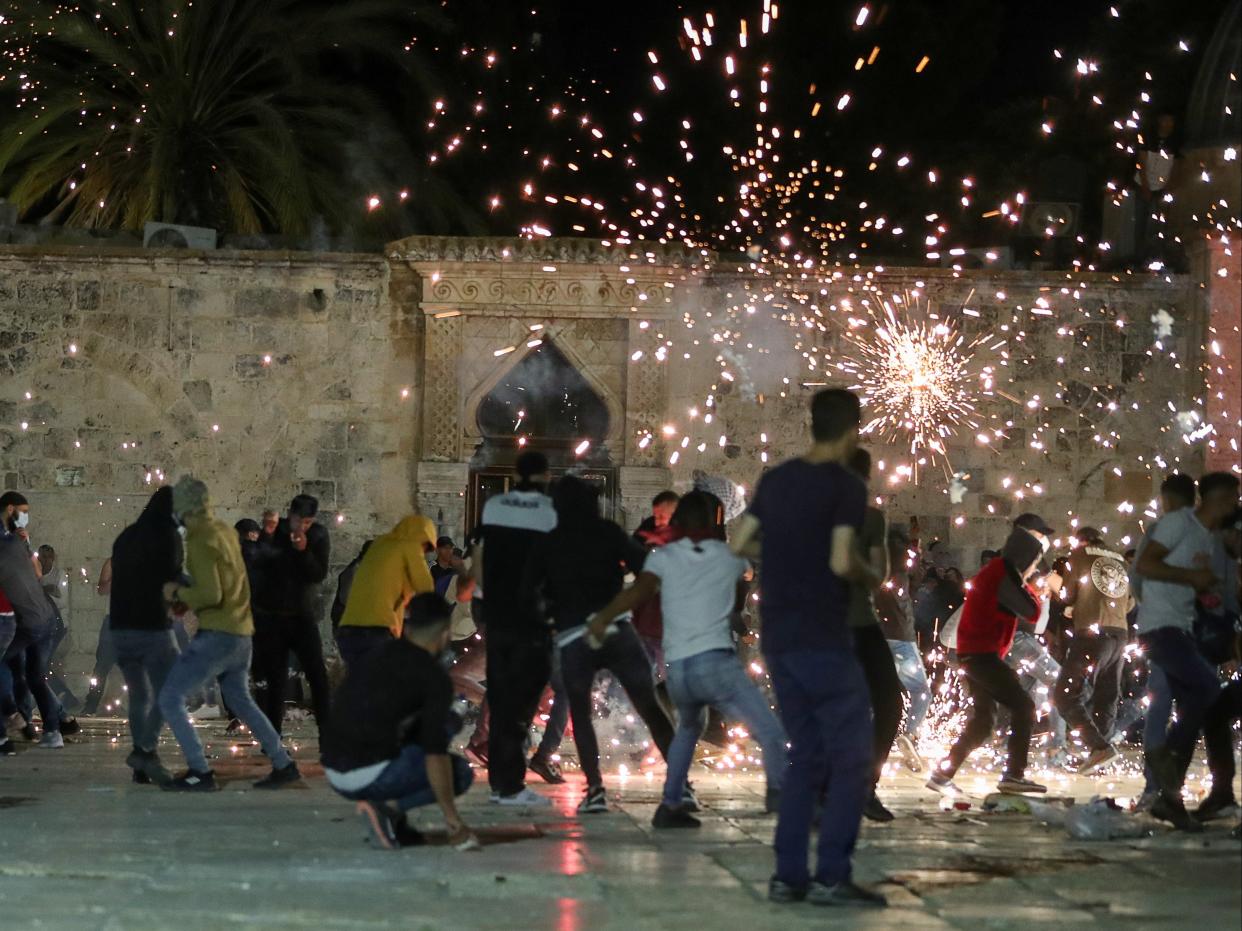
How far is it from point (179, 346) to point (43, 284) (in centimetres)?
132

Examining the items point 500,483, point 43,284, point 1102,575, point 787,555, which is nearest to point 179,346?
point 43,284

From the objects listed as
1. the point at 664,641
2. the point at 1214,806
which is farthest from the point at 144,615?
the point at 1214,806

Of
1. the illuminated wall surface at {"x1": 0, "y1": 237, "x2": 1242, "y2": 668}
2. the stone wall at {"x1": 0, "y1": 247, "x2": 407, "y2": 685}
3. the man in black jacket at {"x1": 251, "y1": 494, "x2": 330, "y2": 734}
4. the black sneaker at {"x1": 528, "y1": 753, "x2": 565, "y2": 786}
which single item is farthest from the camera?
the stone wall at {"x1": 0, "y1": 247, "x2": 407, "y2": 685}

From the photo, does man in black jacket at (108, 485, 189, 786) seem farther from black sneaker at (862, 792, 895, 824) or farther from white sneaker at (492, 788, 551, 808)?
black sneaker at (862, 792, 895, 824)

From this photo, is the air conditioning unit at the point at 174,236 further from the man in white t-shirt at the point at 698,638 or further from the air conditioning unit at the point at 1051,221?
the man in white t-shirt at the point at 698,638

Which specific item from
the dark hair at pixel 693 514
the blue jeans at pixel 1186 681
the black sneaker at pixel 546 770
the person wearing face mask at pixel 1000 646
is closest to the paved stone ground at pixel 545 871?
the blue jeans at pixel 1186 681

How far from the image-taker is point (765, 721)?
7938 millimetres

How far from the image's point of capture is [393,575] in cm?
961

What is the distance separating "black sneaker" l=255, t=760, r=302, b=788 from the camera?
966 centimetres

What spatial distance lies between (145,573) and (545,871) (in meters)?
3.75

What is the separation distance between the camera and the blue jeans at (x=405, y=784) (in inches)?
286

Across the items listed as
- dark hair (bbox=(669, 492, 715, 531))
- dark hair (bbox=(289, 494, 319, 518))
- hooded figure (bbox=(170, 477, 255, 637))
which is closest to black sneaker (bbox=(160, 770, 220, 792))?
hooded figure (bbox=(170, 477, 255, 637))

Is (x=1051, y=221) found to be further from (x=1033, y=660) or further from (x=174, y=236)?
(x=174, y=236)

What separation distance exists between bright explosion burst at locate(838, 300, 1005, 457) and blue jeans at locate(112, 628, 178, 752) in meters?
8.01
